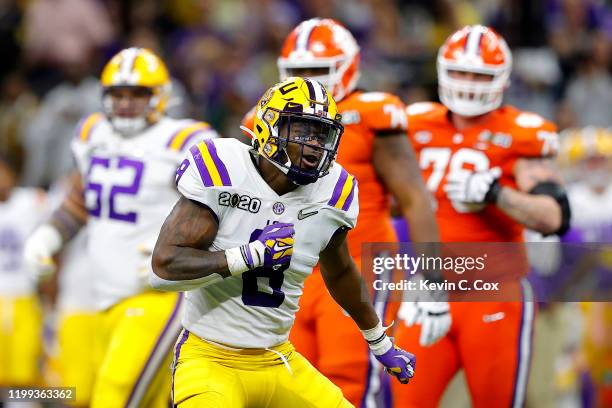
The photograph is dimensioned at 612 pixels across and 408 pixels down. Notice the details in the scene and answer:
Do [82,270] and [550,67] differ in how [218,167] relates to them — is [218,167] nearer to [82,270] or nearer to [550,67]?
[82,270]

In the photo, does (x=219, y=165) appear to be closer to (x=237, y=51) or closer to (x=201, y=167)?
(x=201, y=167)

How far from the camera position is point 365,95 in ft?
19.0

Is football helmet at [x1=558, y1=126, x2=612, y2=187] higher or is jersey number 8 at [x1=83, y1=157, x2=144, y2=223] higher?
jersey number 8 at [x1=83, y1=157, x2=144, y2=223]

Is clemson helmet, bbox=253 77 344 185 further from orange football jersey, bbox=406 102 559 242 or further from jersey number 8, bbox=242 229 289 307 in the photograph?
orange football jersey, bbox=406 102 559 242

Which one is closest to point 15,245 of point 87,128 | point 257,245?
point 87,128

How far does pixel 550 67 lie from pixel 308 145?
268 inches

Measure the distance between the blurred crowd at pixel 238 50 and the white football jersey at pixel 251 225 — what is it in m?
5.54

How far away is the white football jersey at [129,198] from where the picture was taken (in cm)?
607

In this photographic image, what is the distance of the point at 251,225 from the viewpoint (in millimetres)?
4336

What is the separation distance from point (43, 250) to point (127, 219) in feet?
1.58

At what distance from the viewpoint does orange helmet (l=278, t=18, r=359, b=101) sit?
584cm

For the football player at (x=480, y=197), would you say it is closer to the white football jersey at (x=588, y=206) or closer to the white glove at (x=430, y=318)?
the white glove at (x=430, y=318)

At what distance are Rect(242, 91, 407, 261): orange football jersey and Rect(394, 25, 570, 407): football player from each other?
335 millimetres

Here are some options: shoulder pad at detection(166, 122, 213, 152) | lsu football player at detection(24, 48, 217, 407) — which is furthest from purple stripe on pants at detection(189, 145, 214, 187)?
shoulder pad at detection(166, 122, 213, 152)
